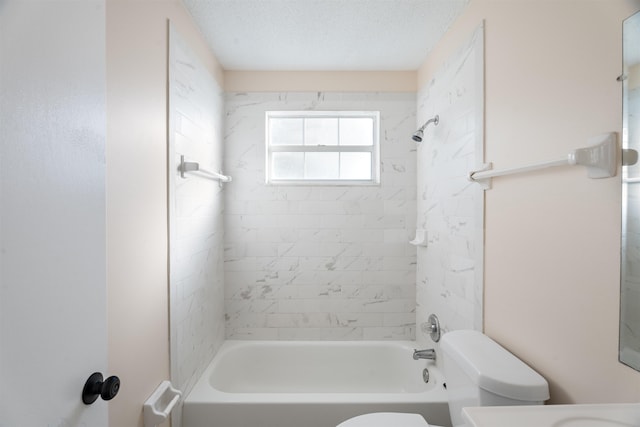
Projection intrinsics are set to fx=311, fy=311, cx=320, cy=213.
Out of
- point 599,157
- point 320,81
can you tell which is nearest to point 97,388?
point 599,157

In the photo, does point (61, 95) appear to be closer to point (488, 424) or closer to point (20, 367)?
point (20, 367)

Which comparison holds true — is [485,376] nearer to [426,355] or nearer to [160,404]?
[426,355]

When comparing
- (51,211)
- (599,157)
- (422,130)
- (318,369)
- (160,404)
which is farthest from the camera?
(318,369)

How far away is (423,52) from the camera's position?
2186 millimetres

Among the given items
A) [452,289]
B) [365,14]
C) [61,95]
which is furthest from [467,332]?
[365,14]

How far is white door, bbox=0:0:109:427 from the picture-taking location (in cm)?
51

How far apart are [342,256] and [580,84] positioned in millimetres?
1812

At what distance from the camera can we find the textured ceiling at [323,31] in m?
1.68

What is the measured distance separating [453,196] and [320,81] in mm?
A: 1390

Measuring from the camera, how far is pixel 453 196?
182cm

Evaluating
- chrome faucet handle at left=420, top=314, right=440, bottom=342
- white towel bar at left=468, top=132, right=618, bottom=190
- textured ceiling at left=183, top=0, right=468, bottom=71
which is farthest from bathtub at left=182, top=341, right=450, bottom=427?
textured ceiling at left=183, top=0, right=468, bottom=71

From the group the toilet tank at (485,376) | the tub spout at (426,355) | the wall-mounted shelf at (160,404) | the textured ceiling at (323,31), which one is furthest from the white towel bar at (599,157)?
the wall-mounted shelf at (160,404)

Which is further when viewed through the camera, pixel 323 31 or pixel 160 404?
pixel 323 31

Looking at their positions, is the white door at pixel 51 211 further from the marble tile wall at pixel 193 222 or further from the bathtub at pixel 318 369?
the bathtub at pixel 318 369
